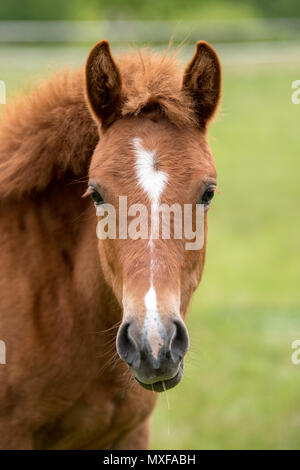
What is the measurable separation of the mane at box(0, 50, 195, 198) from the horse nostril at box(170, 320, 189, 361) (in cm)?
121

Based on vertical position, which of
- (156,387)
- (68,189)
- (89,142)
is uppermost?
(89,142)

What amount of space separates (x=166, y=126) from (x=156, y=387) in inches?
47.8

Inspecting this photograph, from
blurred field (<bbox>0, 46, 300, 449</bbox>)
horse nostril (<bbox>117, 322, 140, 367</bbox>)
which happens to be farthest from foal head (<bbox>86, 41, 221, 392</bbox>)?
blurred field (<bbox>0, 46, 300, 449</bbox>)

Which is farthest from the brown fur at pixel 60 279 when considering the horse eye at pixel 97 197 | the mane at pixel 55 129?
the horse eye at pixel 97 197

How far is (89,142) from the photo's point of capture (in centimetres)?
352

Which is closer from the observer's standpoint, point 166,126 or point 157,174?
point 157,174

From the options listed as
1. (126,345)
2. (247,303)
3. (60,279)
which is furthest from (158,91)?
(247,303)

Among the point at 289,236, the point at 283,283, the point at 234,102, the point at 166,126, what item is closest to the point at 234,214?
the point at 289,236

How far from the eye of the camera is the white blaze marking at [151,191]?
2607mm

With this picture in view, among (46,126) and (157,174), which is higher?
(46,126)

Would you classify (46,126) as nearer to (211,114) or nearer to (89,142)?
(89,142)

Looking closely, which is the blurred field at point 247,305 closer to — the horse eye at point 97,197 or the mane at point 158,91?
the mane at point 158,91

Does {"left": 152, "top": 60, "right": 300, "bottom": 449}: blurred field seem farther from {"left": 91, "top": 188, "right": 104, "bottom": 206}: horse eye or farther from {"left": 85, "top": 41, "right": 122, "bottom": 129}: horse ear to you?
{"left": 91, "top": 188, "right": 104, "bottom": 206}: horse eye

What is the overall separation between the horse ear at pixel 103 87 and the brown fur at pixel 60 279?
12 mm
